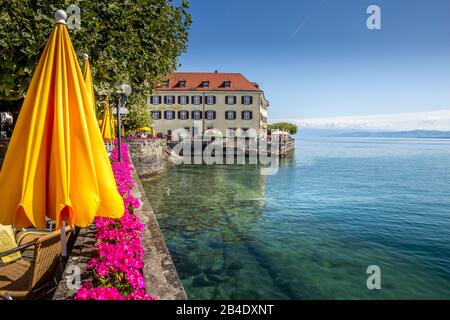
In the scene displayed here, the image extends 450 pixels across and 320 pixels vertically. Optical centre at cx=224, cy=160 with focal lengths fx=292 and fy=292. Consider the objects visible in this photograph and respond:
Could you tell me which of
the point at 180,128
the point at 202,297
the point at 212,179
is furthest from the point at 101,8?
the point at 180,128

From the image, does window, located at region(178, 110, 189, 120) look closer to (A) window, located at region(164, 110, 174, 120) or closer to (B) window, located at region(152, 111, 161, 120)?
(A) window, located at region(164, 110, 174, 120)

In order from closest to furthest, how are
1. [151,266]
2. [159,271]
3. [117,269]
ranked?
[117,269], [159,271], [151,266]

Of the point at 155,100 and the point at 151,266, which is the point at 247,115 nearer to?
the point at 155,100

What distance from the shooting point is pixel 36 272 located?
3988 millimetres

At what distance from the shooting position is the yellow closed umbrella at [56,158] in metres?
2.93

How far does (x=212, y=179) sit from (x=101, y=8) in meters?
20.3

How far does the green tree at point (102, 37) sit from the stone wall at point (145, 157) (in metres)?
14.6

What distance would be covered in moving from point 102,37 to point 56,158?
6597 mm

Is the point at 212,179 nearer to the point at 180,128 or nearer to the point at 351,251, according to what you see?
the point at 351,251

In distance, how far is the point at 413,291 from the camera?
307 inches

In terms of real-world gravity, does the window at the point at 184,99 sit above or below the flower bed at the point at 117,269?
above

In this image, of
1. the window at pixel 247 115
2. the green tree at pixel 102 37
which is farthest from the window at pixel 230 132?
the green tree at pixel 102 37

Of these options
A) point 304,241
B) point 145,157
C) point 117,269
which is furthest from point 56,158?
point 145,157

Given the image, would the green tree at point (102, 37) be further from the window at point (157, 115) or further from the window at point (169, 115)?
the window at point (157, 115)
